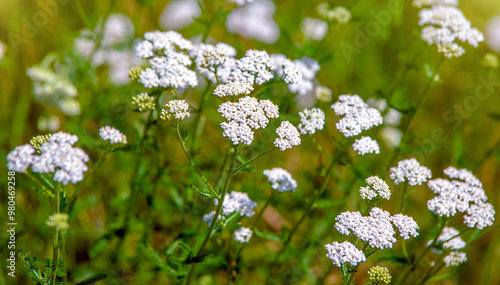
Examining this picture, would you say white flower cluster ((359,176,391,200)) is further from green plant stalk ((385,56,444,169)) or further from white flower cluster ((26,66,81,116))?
white flower cluster ((26,66,81,116))

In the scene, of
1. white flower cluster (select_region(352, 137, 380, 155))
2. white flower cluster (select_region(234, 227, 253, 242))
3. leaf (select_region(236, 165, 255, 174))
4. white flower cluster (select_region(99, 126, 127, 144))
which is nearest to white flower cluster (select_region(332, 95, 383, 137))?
white flower cluster (select_region(352, 137, 380, 155))

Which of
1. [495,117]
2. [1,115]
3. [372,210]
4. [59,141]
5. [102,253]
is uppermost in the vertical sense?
[495,117]

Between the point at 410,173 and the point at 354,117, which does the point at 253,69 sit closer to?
the point at 354,117

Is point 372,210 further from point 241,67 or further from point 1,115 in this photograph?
point 1,115

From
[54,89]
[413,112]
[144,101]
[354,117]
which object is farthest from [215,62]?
[54,89]

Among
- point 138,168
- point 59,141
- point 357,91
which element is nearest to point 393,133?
point 357,91

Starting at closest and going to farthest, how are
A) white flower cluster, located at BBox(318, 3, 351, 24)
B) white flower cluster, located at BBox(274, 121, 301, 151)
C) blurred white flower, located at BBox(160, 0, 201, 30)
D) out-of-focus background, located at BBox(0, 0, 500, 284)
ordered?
white flower cluster, located at BBox(274, 121, 301, 151), white flower cluster, located at BBox(318, 3, 351, 24), out-of-focus background, located at BBox(0, 0, 500, 284), blurred white flower, located at BBox(160, 0, 201, 30)

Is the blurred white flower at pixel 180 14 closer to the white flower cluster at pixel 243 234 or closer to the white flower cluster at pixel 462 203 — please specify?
Result: the white flower cluster at pixel 243 234
